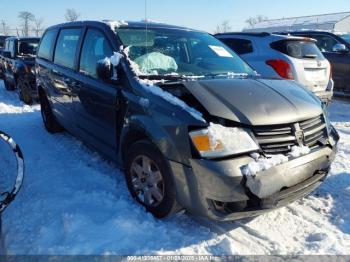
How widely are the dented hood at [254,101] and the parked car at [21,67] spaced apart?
264 inches

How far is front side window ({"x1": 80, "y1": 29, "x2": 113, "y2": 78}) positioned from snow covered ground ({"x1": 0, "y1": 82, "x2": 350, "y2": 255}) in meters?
1.23

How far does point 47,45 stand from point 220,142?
4333 mm

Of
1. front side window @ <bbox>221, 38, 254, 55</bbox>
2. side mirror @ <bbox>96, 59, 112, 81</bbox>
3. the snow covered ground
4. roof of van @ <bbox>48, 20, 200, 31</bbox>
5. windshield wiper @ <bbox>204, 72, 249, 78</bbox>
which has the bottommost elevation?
the snow covered ground

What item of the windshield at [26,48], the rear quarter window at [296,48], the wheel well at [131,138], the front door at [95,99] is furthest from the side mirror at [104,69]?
the windshield at [26,48]

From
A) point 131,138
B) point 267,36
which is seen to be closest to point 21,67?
point 267,36

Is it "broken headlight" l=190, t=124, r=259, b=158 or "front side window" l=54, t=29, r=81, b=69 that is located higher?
"front side window" l=54, t=29, r=81, b=69

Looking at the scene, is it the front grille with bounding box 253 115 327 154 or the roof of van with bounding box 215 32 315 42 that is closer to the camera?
the front grille with bounding box 253 115 327 154

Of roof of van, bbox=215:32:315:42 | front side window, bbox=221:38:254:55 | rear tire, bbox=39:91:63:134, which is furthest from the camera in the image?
front side window, bbox=221:38:254:55

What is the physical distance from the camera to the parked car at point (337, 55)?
9000 mm

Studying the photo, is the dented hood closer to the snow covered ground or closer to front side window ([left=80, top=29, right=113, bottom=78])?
the snow covered ground

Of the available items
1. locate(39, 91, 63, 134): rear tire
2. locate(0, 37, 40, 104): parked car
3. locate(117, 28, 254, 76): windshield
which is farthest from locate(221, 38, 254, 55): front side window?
locate(0, 37, 40, 104): parked car

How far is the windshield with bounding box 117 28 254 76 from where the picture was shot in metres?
3.63

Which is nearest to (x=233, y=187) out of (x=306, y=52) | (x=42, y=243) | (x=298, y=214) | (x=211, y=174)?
(x=211, y=174)

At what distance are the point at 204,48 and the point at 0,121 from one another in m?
4.74
